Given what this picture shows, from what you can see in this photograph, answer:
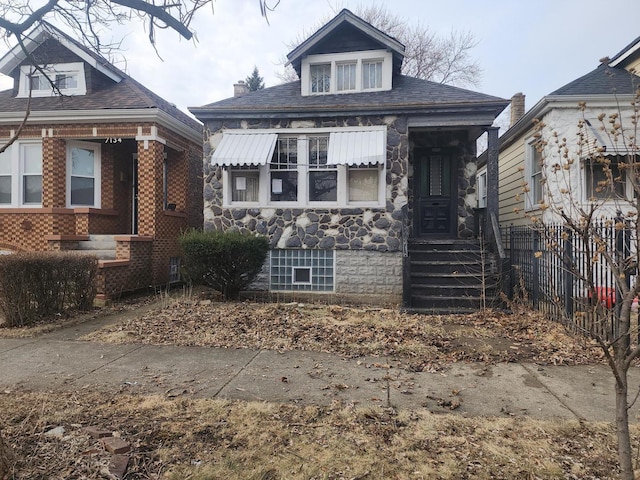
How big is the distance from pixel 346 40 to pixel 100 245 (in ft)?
26.0

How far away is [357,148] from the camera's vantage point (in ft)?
29.3

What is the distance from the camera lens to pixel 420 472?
8.46 ft

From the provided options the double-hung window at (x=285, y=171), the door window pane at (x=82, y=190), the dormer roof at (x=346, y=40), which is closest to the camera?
the double-hung window at (x=285, y=171)

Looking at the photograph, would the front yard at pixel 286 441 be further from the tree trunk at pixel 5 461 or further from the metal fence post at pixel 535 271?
the metal fence post at pixel 535 271

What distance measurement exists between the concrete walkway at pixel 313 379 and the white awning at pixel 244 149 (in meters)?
4.87

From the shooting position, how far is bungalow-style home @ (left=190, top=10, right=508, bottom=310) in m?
8.96

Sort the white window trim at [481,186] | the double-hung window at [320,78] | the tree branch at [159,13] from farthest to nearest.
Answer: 1. the white window trim at [481,186]
2. the double-hung window at [320,78]
3. the tree branch at [159,13]

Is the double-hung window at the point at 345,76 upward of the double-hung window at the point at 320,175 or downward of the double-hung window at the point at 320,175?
upward

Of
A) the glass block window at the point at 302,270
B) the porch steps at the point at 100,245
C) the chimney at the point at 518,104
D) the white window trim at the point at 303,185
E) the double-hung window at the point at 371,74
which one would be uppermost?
the chimney at the point at 518,104

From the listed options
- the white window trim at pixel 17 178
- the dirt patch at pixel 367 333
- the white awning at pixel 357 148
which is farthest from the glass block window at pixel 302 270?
the white window trim at pixel 17 178

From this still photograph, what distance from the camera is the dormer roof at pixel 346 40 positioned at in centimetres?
984

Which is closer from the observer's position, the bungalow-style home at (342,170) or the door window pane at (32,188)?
the bungalow-style home at (342,170)

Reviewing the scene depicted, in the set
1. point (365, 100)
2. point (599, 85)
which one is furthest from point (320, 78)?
point (599, 85)

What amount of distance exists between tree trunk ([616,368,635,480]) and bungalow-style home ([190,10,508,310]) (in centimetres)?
605
